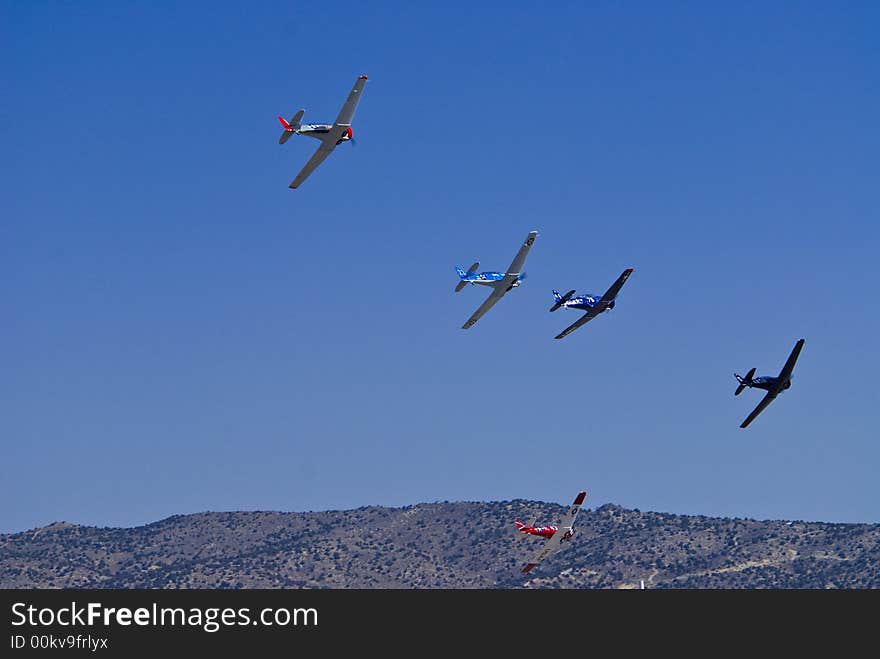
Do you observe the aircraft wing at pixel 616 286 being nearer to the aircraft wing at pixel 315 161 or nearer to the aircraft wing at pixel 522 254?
the aircraft wing at pixel 522 254

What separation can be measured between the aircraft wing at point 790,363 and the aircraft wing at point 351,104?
4415 centimetres

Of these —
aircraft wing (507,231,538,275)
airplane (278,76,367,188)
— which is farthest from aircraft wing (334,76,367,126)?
aircraft wing (507,231,538,275)

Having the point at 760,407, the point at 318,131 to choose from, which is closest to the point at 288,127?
A: the point at 318,131

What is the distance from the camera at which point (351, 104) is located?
395ft

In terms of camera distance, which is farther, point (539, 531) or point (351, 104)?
point (539, 531)

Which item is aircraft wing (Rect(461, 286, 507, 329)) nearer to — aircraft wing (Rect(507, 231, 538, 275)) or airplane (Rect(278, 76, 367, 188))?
aircraft wing (Rect(507, 231, 538, 275))

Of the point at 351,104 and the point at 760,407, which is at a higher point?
the point at 351,104

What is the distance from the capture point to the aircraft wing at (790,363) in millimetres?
133875

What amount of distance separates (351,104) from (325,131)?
10.8 ft

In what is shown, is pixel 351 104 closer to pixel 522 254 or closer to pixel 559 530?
pixel 522 254
